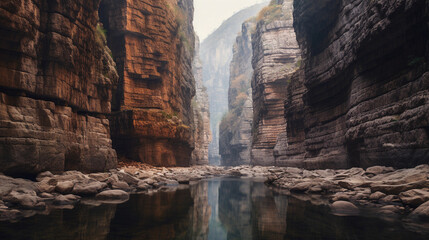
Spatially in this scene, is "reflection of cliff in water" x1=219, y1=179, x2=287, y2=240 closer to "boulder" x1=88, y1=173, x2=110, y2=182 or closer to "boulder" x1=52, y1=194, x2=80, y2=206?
"boulder" x1=52, y1=194, x2=80, y2=206

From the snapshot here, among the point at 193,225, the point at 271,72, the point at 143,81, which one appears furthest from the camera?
the point at 271,72

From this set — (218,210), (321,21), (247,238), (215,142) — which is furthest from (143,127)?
(215,142)

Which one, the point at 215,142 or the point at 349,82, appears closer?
the point at 349,82

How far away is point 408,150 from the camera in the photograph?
1016cm

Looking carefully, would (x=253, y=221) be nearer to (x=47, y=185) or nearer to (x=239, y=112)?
(x=47, y=185)

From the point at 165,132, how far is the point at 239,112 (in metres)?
52.7

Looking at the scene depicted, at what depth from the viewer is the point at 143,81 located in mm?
23953

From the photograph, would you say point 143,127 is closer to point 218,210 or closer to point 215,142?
point 218,210

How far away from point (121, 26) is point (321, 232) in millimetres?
A: 22360

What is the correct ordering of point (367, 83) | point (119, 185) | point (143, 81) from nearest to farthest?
point (119, 185) < point (367, 83) < point (143, 81)

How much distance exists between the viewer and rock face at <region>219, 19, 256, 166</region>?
2638 inches

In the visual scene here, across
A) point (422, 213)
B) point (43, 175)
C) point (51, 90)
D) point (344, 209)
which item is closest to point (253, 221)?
point (344, 209)

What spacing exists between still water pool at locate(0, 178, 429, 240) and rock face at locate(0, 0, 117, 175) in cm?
349

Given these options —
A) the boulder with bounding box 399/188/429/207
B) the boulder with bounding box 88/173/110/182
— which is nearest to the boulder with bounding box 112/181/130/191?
the boulder with bounding box 88/173/110/182
